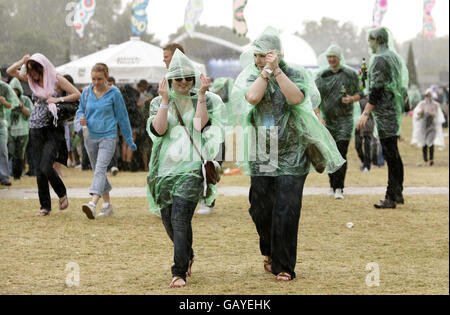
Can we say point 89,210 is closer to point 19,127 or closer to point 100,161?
point 100,161

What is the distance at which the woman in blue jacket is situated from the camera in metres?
8.32

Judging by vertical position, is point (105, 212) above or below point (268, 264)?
below

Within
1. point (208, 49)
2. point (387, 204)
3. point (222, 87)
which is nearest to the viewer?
point (387, 204)

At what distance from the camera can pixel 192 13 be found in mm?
16312

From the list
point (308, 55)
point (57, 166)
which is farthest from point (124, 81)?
point (308, 55)

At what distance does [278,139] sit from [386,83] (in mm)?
4178

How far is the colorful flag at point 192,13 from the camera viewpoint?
45.9ft

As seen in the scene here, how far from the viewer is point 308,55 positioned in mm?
38312

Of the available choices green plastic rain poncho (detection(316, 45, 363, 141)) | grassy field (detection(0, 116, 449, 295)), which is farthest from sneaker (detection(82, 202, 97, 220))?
green plastic rain poncho (detection(316, 45, 363, 141))

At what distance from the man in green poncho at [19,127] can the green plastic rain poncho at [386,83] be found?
226 inches

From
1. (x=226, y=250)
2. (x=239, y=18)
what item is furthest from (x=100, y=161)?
(x=239, y=18)

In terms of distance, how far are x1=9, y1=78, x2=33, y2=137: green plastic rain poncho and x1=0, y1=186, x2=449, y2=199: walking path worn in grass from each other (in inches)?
55.5

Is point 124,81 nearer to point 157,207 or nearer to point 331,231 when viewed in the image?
point 331,231

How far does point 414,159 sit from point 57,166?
13.0 meters
